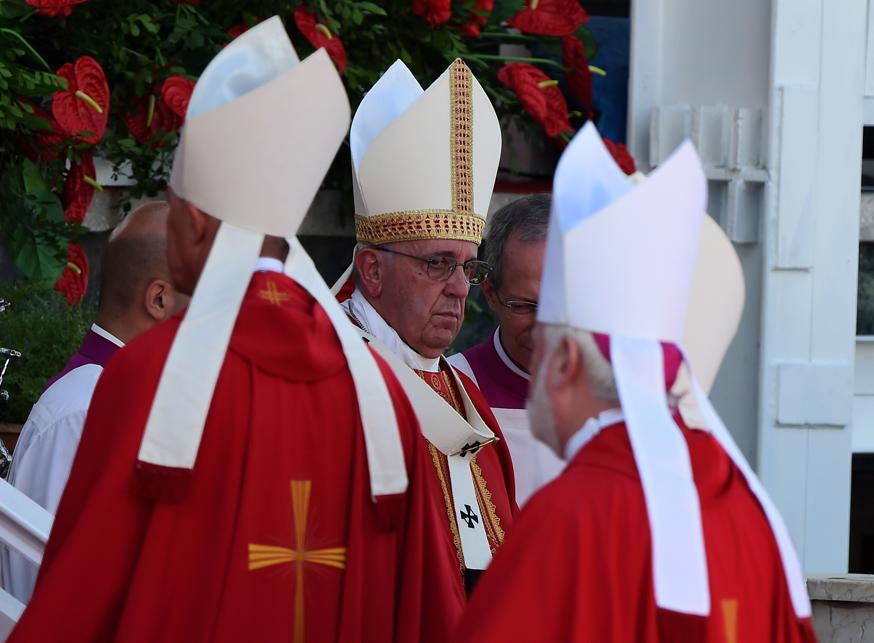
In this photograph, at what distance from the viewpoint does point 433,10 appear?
6027 mm

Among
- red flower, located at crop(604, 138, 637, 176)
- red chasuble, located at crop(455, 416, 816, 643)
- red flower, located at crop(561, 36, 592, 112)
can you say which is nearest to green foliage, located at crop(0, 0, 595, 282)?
red flower, located at crop(561, 36, 592, 112)

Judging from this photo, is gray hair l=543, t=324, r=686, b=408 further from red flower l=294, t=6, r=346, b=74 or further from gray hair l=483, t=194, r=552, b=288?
red flower l=294, t=6, r=346, b=74

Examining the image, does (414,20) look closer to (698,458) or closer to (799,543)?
(799,543)

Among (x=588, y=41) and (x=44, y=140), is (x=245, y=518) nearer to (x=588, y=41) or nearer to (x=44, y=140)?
(x=44, y=140)

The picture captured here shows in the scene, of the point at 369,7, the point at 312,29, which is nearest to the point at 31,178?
the point at 312,29

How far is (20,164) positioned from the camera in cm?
560

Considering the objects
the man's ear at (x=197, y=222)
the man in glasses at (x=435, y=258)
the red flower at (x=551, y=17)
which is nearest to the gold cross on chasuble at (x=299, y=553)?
the man's ear at (x=197, y=222)

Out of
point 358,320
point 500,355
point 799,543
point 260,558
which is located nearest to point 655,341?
point 260,558

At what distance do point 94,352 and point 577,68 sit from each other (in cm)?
350

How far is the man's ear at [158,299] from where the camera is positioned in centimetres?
387

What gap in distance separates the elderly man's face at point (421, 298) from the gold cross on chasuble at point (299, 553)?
47.0 inches

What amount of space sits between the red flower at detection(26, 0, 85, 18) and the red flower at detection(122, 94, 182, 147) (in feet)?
2.13

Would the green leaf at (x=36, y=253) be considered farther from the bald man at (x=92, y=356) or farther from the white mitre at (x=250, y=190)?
the white mitre at (x=250, y=190)

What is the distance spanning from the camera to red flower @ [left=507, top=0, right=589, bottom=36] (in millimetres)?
6449
